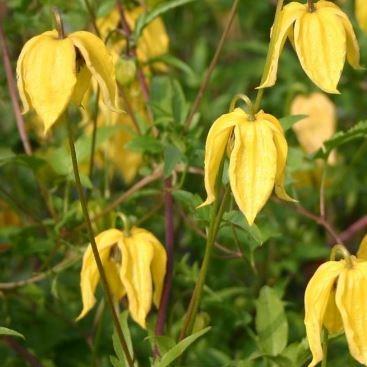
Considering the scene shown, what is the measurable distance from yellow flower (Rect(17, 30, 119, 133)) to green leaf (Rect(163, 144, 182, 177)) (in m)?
0.26

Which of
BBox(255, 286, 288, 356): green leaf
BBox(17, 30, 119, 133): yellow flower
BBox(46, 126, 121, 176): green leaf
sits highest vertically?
BBox(17, 30, 119, 133): yellow flower

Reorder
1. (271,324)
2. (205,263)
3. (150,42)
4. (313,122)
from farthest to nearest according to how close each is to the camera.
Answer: (313,122) → (150,42) → (271,324) → (205,263)

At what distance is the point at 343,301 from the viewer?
128cm

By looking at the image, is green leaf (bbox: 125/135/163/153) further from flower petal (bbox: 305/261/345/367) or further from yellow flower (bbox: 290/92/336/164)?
yellow flower (bbox: 290/92/336/164)

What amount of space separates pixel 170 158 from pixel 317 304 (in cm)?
38

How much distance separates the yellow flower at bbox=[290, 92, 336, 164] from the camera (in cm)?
226

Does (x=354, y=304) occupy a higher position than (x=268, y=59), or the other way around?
(x=268, y=59)

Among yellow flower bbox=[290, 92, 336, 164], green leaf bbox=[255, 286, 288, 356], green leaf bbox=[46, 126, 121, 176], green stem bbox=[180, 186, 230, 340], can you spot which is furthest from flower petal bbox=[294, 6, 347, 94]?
yellow flower bbox=[290, 92, 336, 164]

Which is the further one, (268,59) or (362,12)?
(362,12)

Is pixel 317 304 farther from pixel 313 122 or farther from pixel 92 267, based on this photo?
pixel 313 122

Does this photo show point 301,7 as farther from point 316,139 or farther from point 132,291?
point 316,139

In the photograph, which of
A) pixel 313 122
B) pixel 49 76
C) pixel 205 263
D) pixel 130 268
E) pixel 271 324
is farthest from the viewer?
pixel 313 122

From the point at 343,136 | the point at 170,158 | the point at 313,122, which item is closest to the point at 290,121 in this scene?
the point at 343,136

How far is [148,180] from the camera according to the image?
5.75ft
